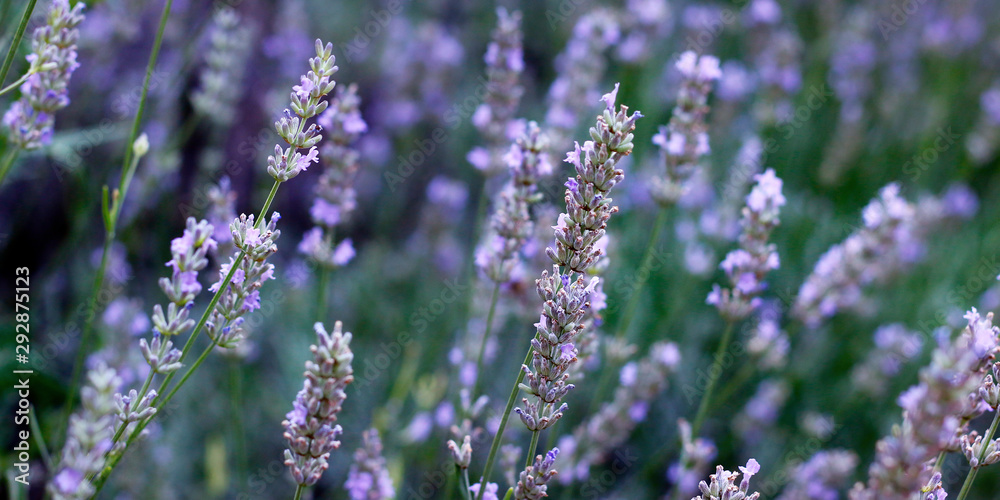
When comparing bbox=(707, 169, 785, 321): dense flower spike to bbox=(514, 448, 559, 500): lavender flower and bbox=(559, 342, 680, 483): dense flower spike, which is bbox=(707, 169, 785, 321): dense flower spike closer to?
bbox=(559, 342, 680, 483): dense flower spike

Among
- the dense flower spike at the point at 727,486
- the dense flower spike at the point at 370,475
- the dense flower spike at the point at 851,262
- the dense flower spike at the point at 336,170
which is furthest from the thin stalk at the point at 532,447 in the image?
the dense flower spike at the point at 851,262

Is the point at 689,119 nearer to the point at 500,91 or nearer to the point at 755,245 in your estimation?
the point at 755,245

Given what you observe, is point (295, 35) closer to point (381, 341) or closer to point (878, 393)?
point (381, 341)

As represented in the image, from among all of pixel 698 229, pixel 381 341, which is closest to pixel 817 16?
pixel 698 229

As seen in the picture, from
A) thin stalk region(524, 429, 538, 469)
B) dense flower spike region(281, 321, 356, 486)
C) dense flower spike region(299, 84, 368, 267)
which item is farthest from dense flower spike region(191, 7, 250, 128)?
thin stalk region(524, 429, 538, 469)

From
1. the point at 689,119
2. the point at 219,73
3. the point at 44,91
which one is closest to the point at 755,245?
the point at 689,119

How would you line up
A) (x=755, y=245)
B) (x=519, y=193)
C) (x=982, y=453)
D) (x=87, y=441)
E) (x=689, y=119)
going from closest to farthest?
(x=87, y=441), (x=982, y=453), (x=519, y=193), (x=755, y=245), (x=689, y=119)

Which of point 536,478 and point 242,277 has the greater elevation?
point 242,277
